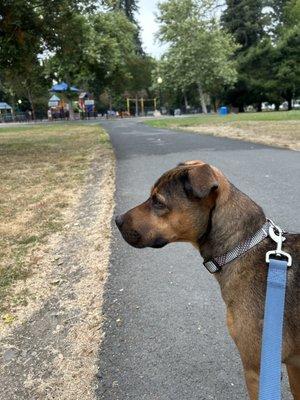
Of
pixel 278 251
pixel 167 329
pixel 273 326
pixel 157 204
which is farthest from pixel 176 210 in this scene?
pixel 167 329

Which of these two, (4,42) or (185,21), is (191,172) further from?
(185,21)

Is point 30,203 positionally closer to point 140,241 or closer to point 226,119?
point 140,241

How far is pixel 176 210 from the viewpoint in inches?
113

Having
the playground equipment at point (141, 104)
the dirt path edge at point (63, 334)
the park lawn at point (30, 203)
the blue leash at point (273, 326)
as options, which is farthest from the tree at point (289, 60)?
the blue leash at point (273, 326)

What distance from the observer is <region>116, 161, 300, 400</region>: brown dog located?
253 cm

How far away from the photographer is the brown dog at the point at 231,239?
8.29ft

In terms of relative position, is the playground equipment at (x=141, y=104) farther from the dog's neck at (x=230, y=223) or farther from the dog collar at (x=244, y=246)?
the dog collar at (x=244, y=246)

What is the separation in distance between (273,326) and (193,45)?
51.7 meters

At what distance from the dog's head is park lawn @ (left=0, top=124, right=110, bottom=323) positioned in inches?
72.6

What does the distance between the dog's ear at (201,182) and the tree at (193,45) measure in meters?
49.9

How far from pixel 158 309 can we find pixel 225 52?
169ft

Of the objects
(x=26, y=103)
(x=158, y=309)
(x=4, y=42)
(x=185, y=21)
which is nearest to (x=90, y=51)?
(x=185, y=21)

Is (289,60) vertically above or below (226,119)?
above

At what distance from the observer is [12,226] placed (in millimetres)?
7008
